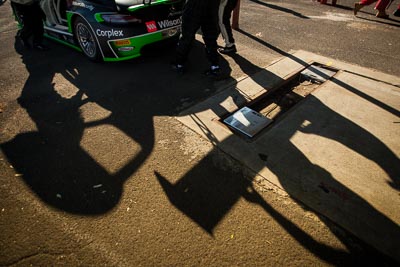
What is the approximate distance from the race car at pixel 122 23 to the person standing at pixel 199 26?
497 mm

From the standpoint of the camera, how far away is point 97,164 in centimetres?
288

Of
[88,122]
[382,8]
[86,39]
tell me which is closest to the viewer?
[88,122]

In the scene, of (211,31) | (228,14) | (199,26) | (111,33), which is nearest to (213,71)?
(211,31)

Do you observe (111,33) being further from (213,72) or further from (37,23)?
(37,23)

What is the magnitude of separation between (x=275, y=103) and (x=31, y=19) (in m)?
5.30

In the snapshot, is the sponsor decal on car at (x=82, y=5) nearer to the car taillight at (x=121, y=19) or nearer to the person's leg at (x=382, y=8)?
the car taillight at (x=121, y=19)

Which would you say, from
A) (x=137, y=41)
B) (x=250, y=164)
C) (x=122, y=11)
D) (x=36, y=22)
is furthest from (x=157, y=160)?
(x=36, y=22)

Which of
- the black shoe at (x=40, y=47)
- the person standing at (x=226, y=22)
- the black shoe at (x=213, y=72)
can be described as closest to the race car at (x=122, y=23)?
the person standing at (x=226, y=22)

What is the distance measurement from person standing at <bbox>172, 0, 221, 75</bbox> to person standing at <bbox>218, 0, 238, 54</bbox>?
2.87 feet

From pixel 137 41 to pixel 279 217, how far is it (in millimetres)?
3639

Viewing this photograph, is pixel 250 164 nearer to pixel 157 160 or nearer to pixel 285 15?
pixel 157 160

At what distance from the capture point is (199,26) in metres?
4.23

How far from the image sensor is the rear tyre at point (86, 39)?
15.3 feet

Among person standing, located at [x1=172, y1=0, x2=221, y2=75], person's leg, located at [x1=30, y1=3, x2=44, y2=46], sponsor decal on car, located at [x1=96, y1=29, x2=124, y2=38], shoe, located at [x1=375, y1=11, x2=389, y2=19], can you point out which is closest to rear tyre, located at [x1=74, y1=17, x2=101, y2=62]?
sponsor decal on car, located at [x1=96, y1=29, x2=124, y2=38]
